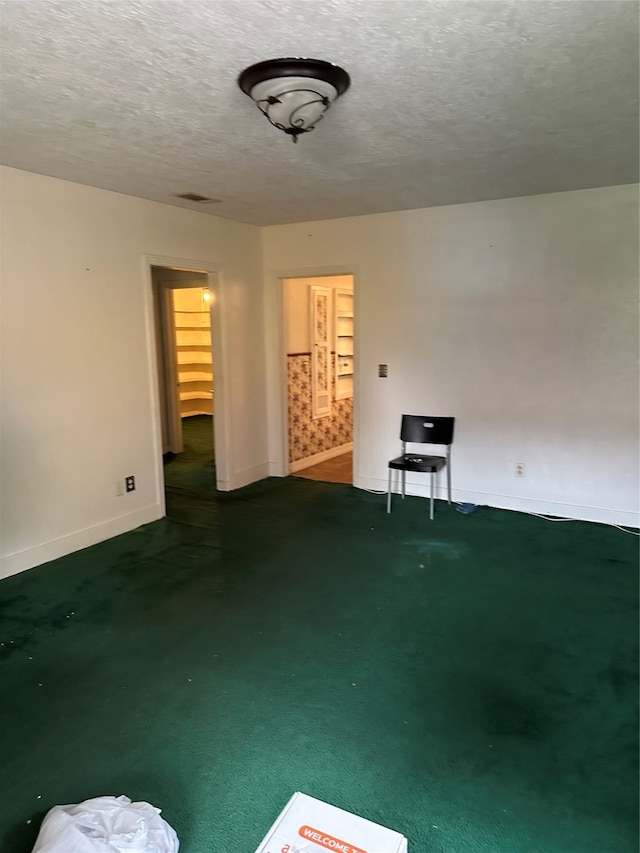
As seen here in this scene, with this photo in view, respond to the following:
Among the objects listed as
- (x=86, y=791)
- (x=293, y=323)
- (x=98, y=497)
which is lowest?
(x=86, y=791)

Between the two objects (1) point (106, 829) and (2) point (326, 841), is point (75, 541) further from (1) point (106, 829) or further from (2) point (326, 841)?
(2) point (326, 841)

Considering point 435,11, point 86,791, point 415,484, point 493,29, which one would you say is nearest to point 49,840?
point 86,791

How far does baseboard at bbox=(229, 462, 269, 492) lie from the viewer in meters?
5.22

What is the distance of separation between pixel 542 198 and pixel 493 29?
255 cm

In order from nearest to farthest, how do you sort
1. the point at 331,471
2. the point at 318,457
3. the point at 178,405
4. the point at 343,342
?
1. the point at 331,471
2. the point at 318,457
3. the point at 343,342
4. the point at 178,405

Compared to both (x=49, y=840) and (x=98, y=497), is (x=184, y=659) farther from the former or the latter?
(x=98, y=497)

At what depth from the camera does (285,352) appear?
18.0 feet

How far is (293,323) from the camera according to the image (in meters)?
5.64

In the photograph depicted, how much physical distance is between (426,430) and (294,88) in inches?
121

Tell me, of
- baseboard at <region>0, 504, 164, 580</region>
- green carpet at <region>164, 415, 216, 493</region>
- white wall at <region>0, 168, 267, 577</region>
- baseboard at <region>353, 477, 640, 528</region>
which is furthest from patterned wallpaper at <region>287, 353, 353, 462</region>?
baseboard at <region>0, 504, 164, 580</region>

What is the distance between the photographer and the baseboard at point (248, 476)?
5219 millimetres

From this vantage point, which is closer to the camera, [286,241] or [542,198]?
[542,198]

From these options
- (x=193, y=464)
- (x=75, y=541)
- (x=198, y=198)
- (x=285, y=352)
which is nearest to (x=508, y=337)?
(x=285, y=352)

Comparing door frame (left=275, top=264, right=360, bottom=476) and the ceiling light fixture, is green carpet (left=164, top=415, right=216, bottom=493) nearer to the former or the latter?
door frame (left=275, top=264, right=360, bottom=476)
